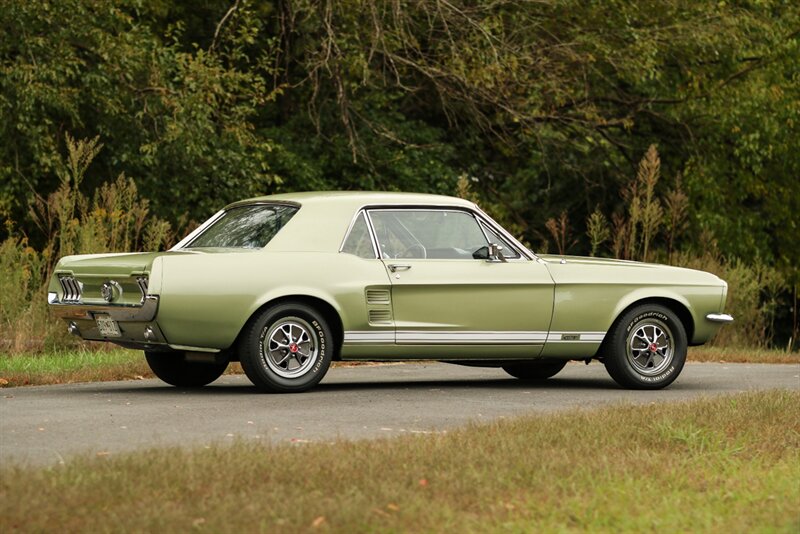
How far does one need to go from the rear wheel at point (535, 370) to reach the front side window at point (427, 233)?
1691 mm

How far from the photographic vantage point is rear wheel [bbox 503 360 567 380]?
13.8 m

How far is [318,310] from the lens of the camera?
38.5 ft

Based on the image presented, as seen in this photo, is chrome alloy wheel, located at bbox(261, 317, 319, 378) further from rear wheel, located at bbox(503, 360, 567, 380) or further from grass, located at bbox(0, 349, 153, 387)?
rear wheel, located at bbox(503, 360, 567, 380)

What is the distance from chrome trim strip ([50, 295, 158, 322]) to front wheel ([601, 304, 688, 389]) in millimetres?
3915

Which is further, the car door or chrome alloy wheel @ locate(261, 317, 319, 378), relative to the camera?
the car door

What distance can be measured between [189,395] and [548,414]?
304 centimetres

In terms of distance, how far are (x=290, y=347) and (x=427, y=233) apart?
1.59 m

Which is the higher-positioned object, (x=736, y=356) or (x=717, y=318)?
(x=717, y=318)

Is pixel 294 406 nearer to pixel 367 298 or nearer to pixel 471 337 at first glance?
pixel 367 298

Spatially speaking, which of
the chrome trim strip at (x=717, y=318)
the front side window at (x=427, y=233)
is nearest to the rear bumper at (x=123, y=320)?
the front side window at (x=427, y=233)

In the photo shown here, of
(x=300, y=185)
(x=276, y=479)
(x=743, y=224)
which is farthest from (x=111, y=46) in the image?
(x=276, y=479)

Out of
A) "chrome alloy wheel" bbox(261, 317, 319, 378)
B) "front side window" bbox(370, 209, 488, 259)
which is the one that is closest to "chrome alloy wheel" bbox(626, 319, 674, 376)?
"front side window" bbox(370, 209, 488, 259)

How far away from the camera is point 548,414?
10.2 m

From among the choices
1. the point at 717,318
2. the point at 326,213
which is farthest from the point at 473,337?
the point at 717,318
